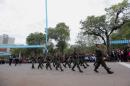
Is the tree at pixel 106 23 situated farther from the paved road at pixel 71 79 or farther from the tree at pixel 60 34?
the paved road at pixel 71 79

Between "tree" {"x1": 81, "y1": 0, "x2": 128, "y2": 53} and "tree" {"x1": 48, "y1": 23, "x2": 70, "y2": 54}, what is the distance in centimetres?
1900

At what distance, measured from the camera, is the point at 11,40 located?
169m

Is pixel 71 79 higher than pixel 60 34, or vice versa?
pixel 60 34

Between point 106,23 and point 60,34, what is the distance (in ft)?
78.8

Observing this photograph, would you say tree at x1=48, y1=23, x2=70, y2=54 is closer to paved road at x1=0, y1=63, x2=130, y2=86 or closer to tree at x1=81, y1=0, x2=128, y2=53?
tree at x1=81, y1=0, x2=128, y2=53

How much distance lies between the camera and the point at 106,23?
53500 mm

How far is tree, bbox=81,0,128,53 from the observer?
165ft

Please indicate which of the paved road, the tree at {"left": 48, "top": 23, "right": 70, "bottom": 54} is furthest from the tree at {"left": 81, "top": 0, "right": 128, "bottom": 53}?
the paved road

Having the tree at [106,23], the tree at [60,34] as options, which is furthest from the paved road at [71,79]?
the tree at [60,34]

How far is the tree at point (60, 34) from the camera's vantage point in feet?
246

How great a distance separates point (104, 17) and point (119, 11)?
13.7 ft

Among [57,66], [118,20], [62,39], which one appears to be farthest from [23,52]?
[57,66]

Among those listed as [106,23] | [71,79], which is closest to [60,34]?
[106,23]

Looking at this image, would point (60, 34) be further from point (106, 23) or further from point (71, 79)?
point (71, 79)
